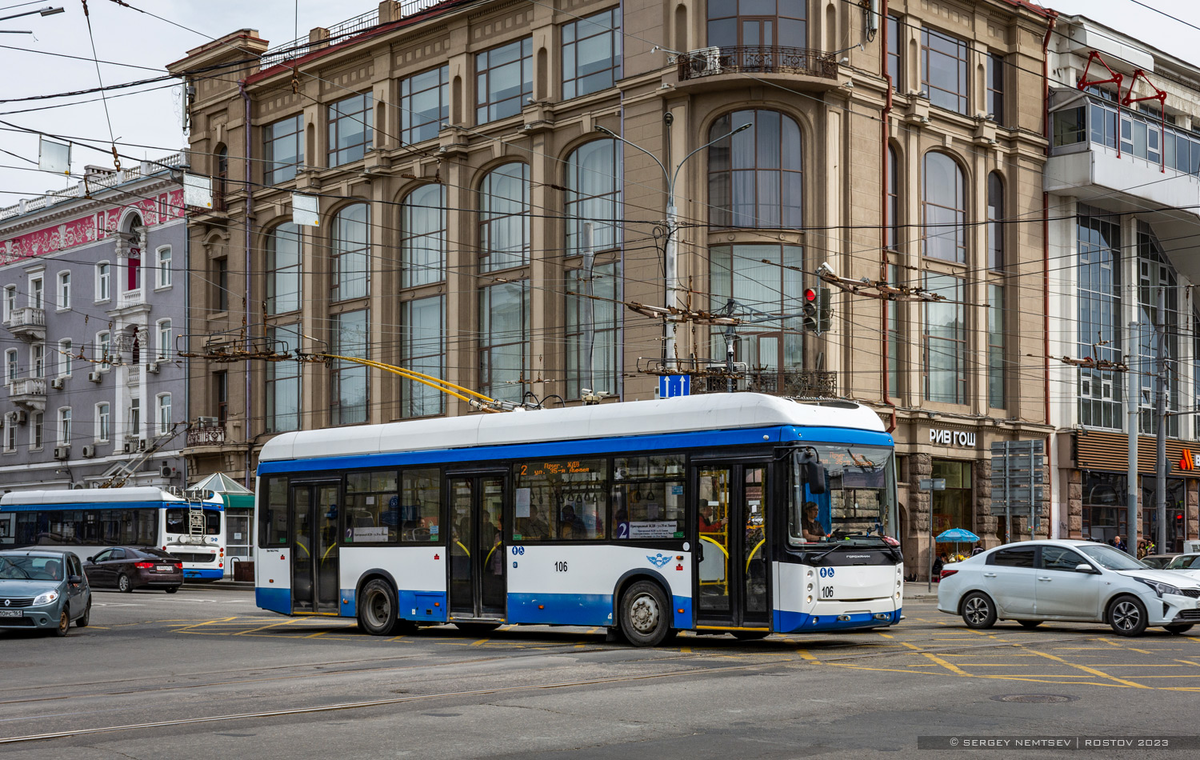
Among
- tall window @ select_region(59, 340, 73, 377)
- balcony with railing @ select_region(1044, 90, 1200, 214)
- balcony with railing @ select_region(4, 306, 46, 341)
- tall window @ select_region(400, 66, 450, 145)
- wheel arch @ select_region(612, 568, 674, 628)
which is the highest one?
tall window @ select_region(400, 66, 450, 145)

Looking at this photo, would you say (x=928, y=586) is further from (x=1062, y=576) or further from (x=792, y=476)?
(x=792, y=476)

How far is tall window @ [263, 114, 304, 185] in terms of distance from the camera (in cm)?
5250

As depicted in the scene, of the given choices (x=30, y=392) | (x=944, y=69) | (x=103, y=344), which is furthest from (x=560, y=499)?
(x=30, y=392)

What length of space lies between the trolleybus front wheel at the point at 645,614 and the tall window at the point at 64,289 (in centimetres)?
5085

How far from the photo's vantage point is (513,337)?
44969 mm

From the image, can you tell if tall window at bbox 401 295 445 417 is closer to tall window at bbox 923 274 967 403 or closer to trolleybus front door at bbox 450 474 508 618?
tall window at bbox 923 274 967 403

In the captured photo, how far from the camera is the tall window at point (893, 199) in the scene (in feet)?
139

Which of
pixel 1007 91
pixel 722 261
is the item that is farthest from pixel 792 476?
pixel 1007 91

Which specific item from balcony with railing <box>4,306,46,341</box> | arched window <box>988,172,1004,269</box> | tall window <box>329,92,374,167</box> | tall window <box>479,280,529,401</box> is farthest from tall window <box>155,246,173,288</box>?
arched window <box>988,172,1004,269</box>

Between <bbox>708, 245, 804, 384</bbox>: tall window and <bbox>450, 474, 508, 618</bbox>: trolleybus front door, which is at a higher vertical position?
<bbox>708, 245, 804, 384</bbox>: tall window

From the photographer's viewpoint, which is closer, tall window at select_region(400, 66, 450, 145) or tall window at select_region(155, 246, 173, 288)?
tall window at select_region(400, 66, 450, 145)

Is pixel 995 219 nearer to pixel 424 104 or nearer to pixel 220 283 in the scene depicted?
pixel 424 104

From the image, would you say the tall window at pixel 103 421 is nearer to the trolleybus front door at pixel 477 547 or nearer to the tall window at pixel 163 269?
the tall window at pixel 163 269

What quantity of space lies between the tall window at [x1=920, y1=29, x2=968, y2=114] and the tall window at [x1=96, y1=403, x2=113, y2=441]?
37.0m
